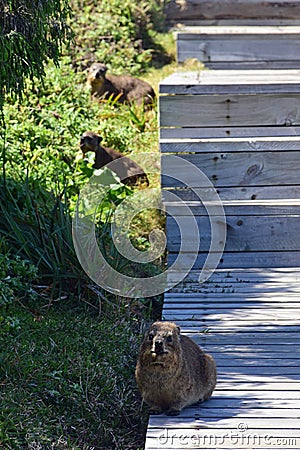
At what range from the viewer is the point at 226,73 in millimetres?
8125

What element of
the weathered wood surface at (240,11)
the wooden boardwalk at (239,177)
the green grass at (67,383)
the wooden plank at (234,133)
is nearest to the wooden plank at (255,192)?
the wooden boardwalk at (239,177)

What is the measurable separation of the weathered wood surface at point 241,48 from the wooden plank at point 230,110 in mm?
2780

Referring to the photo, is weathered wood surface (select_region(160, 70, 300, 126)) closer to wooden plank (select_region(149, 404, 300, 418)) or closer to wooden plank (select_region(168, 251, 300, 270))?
wooden plank (select_region(168, 251, 300, 270))

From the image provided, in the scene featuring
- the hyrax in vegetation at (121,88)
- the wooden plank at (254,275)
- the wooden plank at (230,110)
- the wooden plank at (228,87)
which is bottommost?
the wooden plank at (254,275)

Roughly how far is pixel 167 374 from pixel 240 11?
8306 millimetres

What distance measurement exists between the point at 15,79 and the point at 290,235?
288 cm

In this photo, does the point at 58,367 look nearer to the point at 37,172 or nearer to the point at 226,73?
the point at 37,172

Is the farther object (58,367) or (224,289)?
(224,289)

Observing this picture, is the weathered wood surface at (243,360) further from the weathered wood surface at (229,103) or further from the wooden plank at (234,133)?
the weathered wood surface at (229,103)

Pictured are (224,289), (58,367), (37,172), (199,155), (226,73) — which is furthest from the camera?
A: (226,73)

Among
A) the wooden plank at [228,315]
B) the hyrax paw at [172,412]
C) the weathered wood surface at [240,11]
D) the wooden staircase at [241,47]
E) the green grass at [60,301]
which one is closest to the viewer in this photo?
the hyrax paw at [172,412]

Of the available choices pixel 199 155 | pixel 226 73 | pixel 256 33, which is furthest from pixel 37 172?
pixel 256 33

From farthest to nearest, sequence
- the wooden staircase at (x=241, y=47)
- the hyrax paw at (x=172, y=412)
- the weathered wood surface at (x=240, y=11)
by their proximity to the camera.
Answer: the weathered wood surface at (x=240, y=11) → the wooden staircase at (x=241, y=47) → the hyrax paw at (x=172, y=412)

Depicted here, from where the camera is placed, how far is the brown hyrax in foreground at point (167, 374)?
442 centimetres
